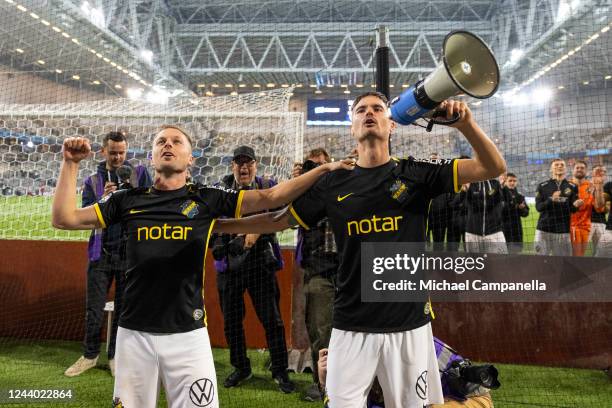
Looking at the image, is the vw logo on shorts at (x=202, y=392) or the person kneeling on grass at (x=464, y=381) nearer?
the vw logo on shorts at (x=202, y=392)

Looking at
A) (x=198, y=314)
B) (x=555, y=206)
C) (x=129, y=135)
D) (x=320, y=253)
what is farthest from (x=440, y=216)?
(x=129, y=135)

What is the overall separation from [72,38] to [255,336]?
10966 mm

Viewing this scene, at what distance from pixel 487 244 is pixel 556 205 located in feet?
7.19

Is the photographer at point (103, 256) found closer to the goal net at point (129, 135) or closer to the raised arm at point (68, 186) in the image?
the raised arm at point (68, 186)

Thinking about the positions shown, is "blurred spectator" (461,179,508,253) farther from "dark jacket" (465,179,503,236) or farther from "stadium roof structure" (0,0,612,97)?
"stadium roof structure" (0,0,612,97)

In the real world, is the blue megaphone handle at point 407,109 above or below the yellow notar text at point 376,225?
above

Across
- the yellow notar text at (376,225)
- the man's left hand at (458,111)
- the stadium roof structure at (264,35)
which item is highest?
the stadium roof structure at (264,35)

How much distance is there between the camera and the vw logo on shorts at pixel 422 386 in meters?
2.07

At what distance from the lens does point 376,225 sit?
7.16ft

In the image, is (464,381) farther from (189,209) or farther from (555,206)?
(555,206)

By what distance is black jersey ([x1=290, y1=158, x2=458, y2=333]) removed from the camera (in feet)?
6.97

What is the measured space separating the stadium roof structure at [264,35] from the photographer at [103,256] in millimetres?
6552

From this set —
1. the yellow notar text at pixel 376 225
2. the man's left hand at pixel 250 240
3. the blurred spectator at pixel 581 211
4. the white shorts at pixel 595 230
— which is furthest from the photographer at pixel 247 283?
the white shorts at pixel 595 230

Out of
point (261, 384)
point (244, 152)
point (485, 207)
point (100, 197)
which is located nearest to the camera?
point (244, 152)
